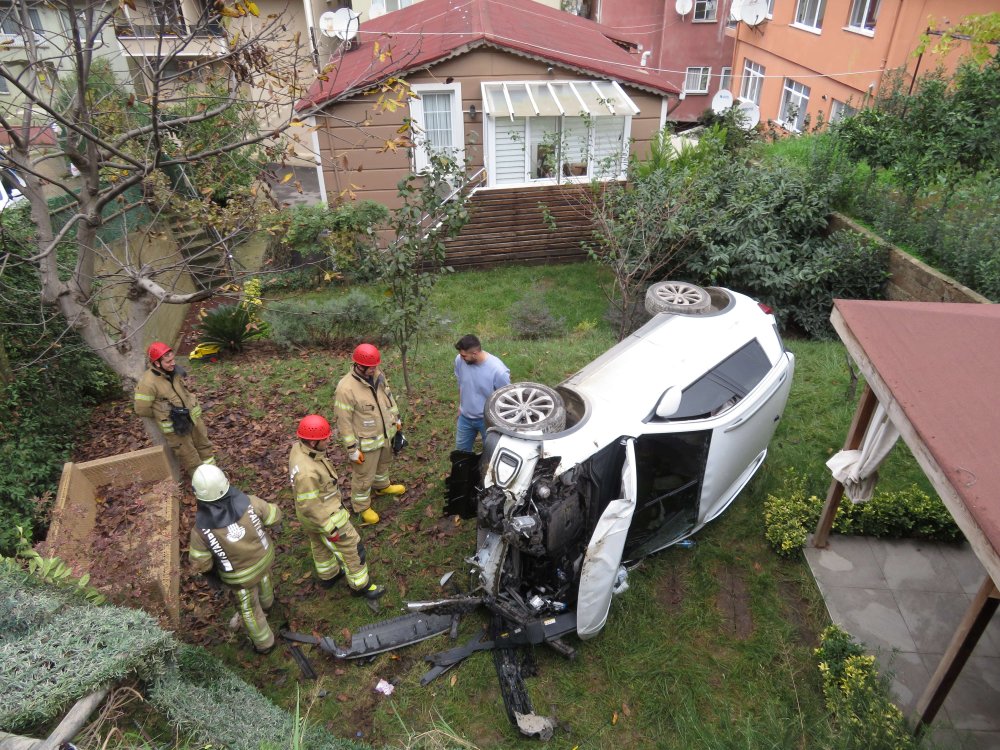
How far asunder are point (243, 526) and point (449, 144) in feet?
36.3

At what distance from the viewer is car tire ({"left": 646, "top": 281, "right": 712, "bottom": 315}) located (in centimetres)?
607

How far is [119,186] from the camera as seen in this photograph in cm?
543

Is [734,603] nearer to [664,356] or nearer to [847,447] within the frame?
[847,447]

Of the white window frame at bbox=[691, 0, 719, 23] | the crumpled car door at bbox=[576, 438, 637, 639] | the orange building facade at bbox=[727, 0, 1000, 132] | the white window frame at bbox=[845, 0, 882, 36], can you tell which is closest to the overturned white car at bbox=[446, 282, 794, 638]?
the crumpled car door at bbox=[576, 438, 637, 639]

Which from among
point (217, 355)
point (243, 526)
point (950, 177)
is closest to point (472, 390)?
point (243, 526)

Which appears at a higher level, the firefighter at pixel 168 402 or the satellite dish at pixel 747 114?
the satellite dish at pixel 747 114

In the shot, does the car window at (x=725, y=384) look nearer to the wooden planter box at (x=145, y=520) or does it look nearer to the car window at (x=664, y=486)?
the car window at (x=664, y=486)

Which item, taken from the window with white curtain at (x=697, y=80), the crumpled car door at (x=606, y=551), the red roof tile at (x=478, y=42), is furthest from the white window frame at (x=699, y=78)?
the crumpled car door at (x=606, y=551)

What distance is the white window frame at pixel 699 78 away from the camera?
26.2m

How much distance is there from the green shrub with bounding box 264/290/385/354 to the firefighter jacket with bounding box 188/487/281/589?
18.2 feet

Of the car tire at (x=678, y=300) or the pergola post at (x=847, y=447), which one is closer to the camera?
the pergola post at (x=847, y=447)

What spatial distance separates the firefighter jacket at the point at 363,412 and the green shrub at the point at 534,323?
16.4ft

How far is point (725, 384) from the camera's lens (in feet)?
17.7

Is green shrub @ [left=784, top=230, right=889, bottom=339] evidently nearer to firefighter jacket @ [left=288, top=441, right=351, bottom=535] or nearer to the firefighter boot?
the firefighter boot
